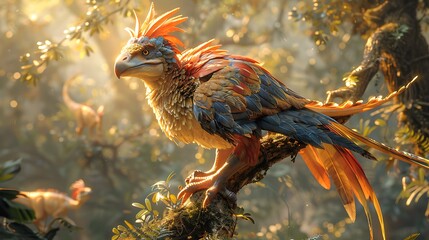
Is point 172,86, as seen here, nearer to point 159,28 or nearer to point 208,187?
point 159,28

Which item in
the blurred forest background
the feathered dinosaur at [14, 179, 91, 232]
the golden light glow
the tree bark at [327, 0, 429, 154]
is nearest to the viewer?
Answer: the tree bark at [327, 0, 429, 154]

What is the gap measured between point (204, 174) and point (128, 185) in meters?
3.89

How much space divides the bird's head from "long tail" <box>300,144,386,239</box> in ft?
2.44

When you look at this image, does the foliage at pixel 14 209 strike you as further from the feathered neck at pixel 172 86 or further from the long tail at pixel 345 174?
the long tail at pixel 345 174

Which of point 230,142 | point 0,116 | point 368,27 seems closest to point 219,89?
point 230,142

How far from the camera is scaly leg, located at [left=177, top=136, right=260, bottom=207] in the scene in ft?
7.27

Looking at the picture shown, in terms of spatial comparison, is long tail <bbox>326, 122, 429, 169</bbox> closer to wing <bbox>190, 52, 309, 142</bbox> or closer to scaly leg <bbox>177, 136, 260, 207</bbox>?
wing <bbox>190, 52, 309, 142</bbox>

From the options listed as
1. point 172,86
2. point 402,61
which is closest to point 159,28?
point 172,86

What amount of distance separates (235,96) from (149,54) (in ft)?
1.38

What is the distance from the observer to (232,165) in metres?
2.26

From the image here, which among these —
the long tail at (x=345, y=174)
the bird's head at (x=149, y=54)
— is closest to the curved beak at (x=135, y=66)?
the bird's head at (x=149, y=54)

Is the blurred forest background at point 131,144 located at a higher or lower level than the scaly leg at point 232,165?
higher

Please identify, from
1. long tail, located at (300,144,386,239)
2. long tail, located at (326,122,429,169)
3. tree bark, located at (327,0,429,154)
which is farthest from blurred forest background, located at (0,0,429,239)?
long tail, located at (326,122,429,169)

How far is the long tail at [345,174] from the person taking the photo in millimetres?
2352
